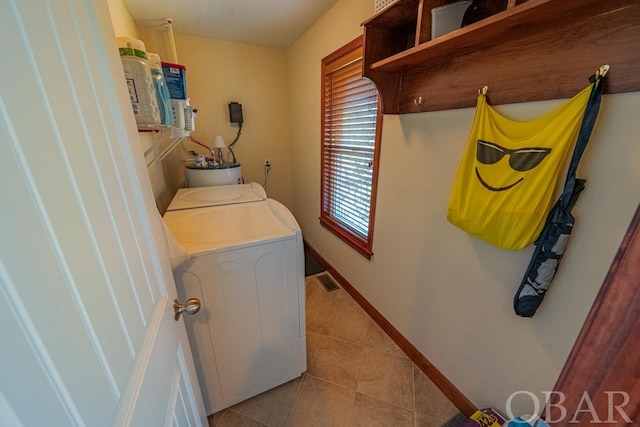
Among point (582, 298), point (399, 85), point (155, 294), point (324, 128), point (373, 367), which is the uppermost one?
point (399, 85)

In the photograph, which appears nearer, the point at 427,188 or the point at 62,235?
the point at 62,235

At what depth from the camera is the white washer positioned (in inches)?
41.5

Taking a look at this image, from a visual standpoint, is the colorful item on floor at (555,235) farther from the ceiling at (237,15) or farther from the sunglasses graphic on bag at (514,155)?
the ceiling at (237,15)

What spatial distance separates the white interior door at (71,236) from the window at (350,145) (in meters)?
1.42

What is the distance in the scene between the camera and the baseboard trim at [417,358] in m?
1.27

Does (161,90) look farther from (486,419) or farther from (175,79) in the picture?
(486,419)

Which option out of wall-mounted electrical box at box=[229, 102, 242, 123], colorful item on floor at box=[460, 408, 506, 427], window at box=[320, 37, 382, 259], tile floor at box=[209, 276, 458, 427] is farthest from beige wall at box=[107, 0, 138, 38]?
colorful item on floor at box=[460, 408, 506, 427]

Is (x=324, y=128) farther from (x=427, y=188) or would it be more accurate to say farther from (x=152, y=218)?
(x=152, y=218)

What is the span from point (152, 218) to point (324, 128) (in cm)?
185

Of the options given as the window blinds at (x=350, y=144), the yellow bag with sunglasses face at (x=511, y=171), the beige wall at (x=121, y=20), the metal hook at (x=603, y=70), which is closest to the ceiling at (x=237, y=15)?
the beige wall at (x=121, y=20)

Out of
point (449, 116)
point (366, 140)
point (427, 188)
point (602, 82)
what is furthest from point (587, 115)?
point (366, 140)

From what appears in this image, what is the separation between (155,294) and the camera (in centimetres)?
63

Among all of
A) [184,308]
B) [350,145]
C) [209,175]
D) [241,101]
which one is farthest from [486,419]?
[241,101]

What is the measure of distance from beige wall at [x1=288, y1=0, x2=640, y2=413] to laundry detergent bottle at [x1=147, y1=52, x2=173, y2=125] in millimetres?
1189
